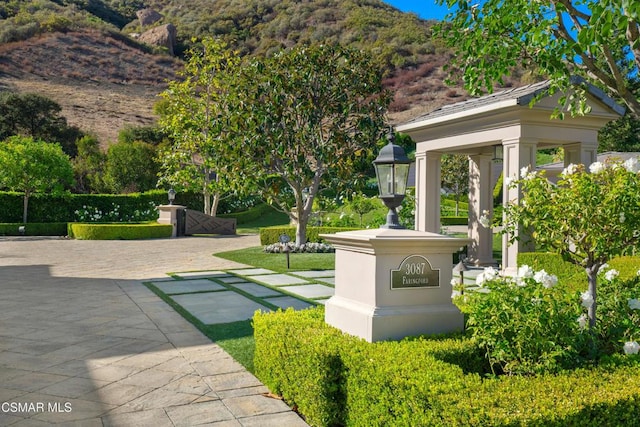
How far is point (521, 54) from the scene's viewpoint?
23.6 feet

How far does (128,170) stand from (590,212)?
31615 millimetres

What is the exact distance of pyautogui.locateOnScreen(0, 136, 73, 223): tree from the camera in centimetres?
2373

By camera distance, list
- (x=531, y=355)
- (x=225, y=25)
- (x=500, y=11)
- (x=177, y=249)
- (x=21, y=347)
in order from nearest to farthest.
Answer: (x=531, y=355)
(x=21, y=347)
(x=500, y=11)
(x=177, y=249)
(x=225, y=25)

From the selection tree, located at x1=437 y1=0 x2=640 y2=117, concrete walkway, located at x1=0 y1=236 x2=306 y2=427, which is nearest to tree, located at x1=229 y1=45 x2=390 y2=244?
concrete walkway, located at x1=0 y1=236 x2=306 y2=427

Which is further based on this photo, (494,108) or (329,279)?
(329,279)

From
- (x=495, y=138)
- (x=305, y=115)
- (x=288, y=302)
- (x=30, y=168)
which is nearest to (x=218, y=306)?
(x=288, y=302)

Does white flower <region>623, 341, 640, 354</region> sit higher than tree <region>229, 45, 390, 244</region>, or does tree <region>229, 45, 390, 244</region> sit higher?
tree <region>229, 45, 390, 244</region>

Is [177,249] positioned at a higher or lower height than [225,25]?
lower

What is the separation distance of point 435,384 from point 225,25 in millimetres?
85332

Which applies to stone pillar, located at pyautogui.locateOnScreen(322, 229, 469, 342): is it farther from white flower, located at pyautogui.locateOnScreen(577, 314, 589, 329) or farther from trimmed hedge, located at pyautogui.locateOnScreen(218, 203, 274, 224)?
trimmed hedge, located at pyautogui.locateOnScreen(218, 203, 274, 224)

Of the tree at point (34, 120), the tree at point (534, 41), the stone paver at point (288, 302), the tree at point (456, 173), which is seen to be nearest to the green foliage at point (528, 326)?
the tree at point (534, 41)

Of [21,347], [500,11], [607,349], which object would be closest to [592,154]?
[500,11]

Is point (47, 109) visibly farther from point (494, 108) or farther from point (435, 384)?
point (435, 384)

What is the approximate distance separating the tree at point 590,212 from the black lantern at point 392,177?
97 cm
